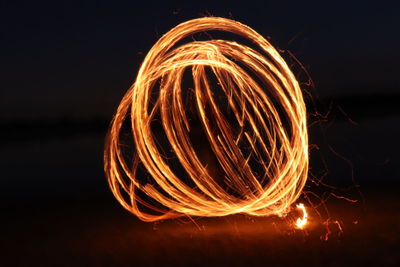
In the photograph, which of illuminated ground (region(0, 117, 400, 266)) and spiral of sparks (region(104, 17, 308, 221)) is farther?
spiral of sparks (region(104, 17, 308, 221))

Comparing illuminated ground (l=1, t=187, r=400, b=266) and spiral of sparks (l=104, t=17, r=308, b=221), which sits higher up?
spiral of sparks (l=104, t=17, r=308, b=221)

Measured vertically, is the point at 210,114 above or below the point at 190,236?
above

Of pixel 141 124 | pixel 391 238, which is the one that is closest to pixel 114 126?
pixel 141 124

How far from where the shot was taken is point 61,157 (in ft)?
48.3

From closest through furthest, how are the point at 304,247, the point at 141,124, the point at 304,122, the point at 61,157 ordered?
1. the point at 304,247
2. the point at 304,122
3. the point at 141,124
4. the point at 61,157

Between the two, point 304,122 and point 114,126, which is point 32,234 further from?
point 304,122

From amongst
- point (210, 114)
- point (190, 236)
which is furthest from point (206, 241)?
point (210, 114)

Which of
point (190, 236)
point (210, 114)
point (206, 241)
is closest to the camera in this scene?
point (206, 241)

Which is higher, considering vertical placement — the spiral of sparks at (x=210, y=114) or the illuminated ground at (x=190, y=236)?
the spiral of sparks at (x=210, y=114)

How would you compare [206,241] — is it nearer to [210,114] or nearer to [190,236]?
[190,236]

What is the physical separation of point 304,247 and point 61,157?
37.4 feet

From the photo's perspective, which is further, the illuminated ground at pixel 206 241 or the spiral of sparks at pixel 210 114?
the spiral of sparks at pixel 210 114

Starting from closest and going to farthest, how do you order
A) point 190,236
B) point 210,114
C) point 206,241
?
point 206,241, point 190,236, point 210,114

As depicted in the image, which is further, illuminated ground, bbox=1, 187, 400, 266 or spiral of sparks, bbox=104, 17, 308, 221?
spiral of sparks, bbox=104, 17, 308, 221
